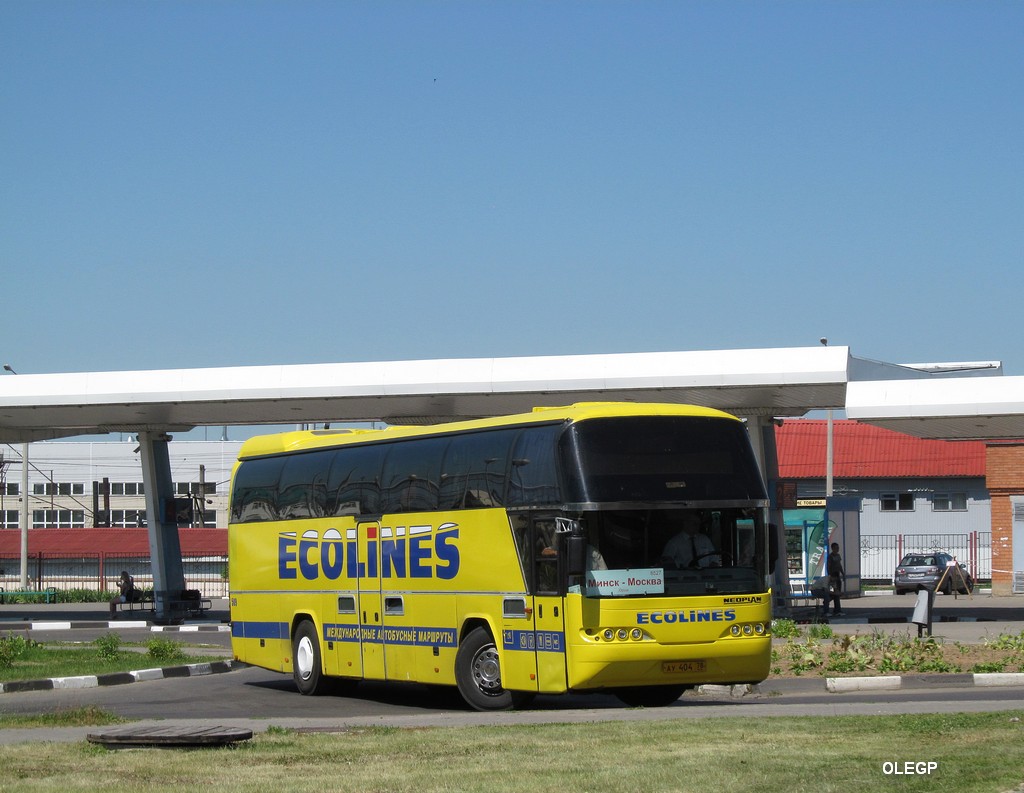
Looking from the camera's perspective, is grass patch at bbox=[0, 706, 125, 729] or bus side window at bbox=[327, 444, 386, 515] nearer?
grass patch at bbox=[0, 706, 125, 729]

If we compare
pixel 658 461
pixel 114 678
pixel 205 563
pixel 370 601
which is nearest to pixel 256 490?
pixel 114 678

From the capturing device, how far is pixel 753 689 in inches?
677

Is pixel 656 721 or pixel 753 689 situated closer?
pixel 656 721

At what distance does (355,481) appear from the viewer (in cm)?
1802

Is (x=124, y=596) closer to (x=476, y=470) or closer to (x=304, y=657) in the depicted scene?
(x=304, y=657)

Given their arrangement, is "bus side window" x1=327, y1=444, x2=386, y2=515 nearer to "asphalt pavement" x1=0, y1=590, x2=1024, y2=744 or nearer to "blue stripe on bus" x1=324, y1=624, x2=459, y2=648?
"blue stripe on bus" x1=324, y1=624, x2=459, y2=648

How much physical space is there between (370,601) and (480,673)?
242 centimetres

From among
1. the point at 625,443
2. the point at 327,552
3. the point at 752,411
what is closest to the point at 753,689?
the point at 625,443

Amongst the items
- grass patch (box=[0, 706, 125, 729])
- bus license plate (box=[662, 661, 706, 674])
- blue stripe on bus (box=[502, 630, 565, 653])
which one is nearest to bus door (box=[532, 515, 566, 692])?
blue stripe on bus (box=[502, 630, 565, 653])


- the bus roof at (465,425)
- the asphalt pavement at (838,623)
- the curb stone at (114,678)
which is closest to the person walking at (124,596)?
the asphalt pavement at (838,623)

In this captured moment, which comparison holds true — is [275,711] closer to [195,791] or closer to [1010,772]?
[195,791]

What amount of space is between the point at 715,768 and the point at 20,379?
25.7 meters

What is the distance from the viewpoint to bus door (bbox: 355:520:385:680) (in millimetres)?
17453

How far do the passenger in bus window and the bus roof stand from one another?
1214mm
